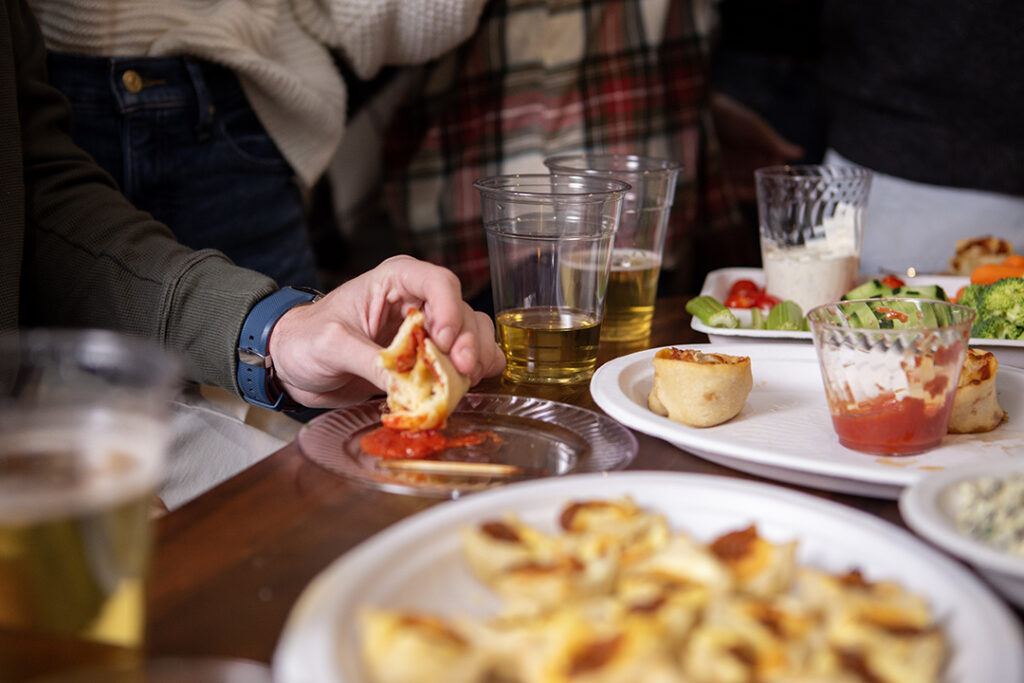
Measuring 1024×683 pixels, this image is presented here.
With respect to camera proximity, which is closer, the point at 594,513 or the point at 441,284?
the point at 594,513

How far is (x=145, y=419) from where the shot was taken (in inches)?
25.0

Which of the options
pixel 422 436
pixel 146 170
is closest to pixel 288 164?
pixel 146 170

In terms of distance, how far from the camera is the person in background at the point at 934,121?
237 cm

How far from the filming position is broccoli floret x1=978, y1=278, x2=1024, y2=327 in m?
1.41

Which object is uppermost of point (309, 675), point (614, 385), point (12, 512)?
point (12, 512)

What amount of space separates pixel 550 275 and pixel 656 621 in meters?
0.70

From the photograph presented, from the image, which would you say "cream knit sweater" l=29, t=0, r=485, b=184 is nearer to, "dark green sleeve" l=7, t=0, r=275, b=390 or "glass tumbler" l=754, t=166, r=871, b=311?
"dark green sleeve" l=7, t=0, r=275, b=390

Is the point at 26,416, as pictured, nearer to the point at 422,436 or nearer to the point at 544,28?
the point at 422,436

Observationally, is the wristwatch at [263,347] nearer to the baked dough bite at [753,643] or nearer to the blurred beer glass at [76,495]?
the blurred beer glass at [76,495]

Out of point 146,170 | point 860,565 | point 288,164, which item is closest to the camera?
point 860,565

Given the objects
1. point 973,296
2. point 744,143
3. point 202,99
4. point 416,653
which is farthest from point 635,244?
point 744,143

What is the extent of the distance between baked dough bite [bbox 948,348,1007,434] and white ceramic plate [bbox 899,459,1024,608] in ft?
0.74

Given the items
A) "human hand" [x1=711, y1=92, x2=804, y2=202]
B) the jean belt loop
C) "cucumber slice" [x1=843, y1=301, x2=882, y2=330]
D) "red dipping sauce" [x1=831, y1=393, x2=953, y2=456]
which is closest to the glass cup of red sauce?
"red dipping sauce" [x1=831, y1=393, x2=953, y2=456]

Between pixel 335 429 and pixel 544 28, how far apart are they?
5.23 ft
